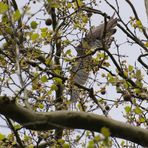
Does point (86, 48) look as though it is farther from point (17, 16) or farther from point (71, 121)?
point (71, 121)

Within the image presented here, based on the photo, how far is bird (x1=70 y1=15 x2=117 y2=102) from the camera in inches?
184

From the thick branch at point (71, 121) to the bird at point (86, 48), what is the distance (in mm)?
2133

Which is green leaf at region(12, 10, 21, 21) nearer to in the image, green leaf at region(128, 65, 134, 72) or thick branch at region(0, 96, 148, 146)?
thick branch at region(0, 96, 148, 146)

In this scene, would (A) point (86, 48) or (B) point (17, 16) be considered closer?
(B) point (17, 16)

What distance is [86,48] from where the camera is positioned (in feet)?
16.0

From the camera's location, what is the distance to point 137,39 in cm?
548

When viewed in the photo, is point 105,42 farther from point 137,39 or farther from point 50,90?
point 137,39

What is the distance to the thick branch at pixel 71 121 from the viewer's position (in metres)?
Result: 2.39

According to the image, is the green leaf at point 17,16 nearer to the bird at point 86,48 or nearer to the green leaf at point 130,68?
the bird at point 86,48

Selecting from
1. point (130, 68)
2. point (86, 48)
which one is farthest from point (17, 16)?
point (130, 68)

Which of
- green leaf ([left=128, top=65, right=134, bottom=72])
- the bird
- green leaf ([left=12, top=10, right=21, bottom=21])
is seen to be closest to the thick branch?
green leaf ([left=12, top=10, right=21, bottom=21])

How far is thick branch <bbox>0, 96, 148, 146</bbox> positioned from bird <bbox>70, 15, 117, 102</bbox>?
2133 mm

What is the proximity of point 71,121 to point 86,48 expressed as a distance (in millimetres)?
2545

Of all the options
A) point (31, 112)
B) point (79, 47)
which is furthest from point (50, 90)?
point (31, 112)
